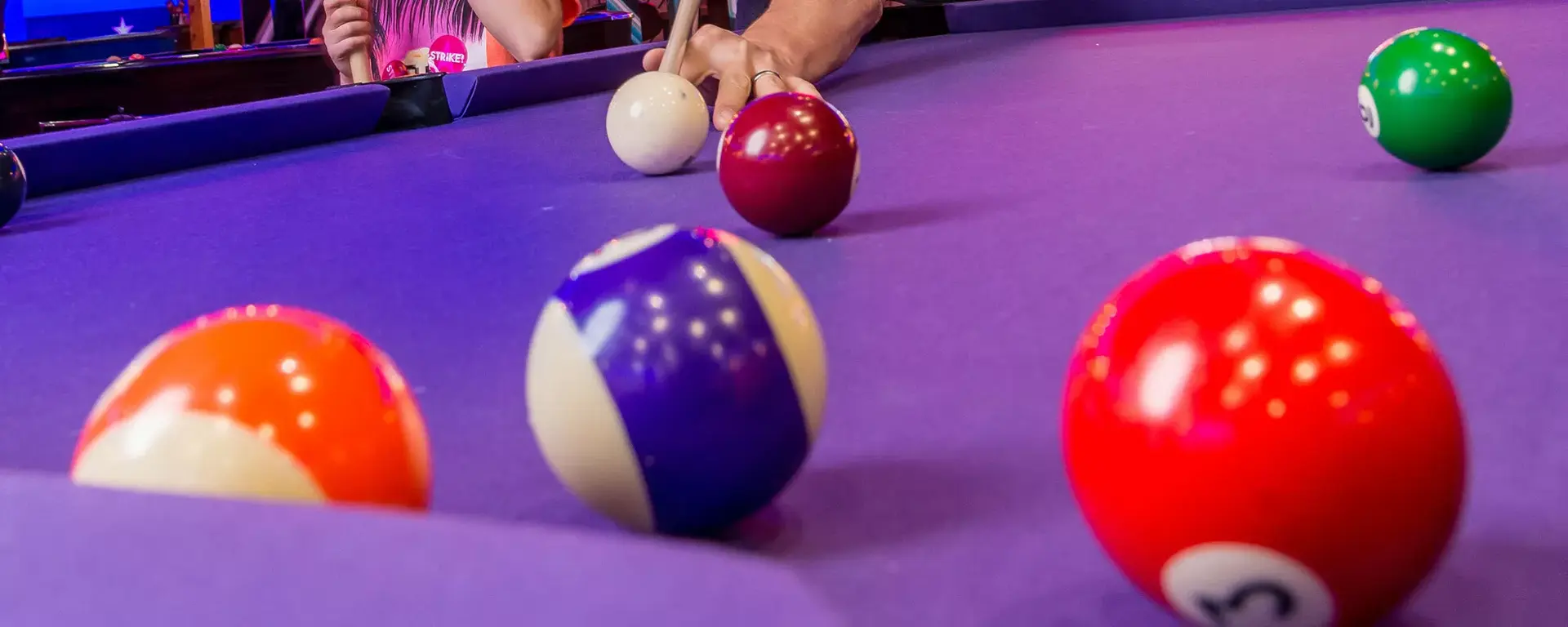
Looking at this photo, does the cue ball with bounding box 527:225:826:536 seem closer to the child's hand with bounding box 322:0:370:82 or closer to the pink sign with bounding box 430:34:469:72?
the child's hand with bounding box 322:0:370:82

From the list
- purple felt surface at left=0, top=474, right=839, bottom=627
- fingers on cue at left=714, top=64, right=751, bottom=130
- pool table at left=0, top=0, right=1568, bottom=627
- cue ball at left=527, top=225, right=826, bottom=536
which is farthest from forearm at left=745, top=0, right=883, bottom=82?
purple felt surface at left=0, top=474, right=839, bottom=627

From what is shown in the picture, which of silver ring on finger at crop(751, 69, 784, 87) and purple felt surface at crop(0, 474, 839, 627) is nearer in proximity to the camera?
purple felt surface at crop(0, 474, 839, 627)

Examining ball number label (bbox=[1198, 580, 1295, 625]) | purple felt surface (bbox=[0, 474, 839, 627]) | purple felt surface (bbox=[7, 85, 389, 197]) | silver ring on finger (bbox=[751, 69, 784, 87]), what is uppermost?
purple felt surface (bbox=[0, 474, 839, 627])

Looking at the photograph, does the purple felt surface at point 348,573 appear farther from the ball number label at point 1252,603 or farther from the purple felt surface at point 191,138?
the purple felt surface at point 191,138

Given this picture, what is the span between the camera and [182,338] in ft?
3.48

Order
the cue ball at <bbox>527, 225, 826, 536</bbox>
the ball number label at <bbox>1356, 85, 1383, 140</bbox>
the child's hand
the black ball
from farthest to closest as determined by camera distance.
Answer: the child's hand
the black ball
the ball number label at <bbox>1356, 85, 1383, 140</bbox>
the cue ball at <bbox>527, 225, 826, 536</bbox>

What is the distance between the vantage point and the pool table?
0.60 m

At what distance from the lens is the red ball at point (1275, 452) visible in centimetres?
83

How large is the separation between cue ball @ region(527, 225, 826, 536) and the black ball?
1.88 metres

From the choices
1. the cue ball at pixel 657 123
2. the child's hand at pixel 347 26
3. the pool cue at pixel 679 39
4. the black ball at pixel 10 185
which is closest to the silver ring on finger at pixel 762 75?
the pool cue at pixel 679 39

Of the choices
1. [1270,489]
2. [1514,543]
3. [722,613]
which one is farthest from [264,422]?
[1514,543]

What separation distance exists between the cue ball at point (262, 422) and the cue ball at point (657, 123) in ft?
6.09

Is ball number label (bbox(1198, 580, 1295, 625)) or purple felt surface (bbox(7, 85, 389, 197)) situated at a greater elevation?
ball number label (bbox(1198, 580, 1295, 625))

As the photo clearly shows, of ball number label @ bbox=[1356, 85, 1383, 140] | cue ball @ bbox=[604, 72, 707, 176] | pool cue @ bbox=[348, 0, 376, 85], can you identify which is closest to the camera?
ball number label @ bbox=[1356, 85, 1383, 140]
